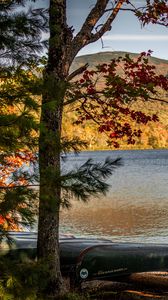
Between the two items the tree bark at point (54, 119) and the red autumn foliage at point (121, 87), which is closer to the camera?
the tree bark at point (54, 119)

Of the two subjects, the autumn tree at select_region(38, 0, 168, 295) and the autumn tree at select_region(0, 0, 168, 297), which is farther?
the autumn tree at select_region(38, 0, 168, 295)

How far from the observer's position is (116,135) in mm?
9648

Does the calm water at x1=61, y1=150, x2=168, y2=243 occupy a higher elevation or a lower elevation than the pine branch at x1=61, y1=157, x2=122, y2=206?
lower

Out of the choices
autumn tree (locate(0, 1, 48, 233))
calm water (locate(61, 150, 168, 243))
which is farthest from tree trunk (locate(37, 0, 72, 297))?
calm water (locate(61, 150, 168, 243))

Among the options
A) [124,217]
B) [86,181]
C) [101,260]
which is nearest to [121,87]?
[86,181]

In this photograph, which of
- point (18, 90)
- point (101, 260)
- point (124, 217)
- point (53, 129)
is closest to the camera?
point (18, 90)

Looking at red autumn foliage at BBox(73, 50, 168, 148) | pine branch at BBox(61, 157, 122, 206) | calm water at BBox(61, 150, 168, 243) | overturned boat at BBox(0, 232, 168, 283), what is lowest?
calm water at BBox(61, 150, 168, 243)

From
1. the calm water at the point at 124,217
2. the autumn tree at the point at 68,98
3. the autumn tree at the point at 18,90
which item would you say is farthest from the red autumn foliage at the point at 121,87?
the calm water at the point at 124,217

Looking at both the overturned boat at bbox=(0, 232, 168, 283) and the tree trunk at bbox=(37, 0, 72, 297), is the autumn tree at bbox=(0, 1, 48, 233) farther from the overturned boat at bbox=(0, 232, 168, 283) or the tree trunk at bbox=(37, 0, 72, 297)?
the overturned boat at bbox=(0, 232, 168, 283)

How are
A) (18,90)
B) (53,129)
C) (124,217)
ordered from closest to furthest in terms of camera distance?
(18,90) < (53,129) < (124,217)

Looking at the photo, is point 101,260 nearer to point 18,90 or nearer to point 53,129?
point 53,129

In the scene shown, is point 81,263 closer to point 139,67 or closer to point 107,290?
point 107,290

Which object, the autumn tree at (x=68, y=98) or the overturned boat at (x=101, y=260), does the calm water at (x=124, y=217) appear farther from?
the autumn tree at (x=68, y=98)

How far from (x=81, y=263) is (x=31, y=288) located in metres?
4.49
